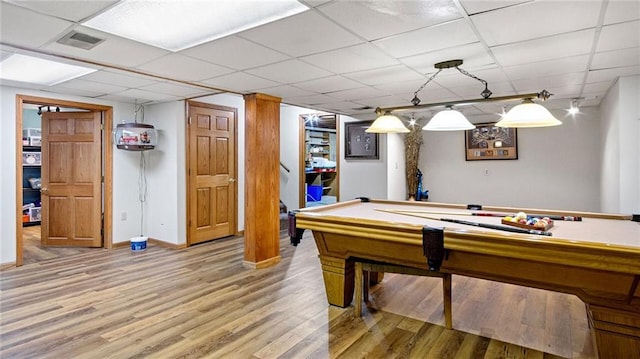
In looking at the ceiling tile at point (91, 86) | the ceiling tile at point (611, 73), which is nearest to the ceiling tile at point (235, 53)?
the ceiling tile at point (91, 86)

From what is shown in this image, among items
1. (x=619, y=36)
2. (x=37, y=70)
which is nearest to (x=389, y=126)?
(x=619, y=36)

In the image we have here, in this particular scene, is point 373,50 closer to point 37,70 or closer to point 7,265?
point 37,70

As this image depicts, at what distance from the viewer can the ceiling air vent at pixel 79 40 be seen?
2.53m

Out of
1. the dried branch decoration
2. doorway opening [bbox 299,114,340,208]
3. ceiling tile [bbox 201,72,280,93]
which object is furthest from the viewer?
doorway opening [bbox 299,114,340,208]

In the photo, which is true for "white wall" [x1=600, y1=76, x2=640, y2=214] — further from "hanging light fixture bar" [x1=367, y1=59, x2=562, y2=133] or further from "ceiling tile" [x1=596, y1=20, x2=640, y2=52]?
"ceiling tile" [x1=596, y1=20, x2=640, y2=52]

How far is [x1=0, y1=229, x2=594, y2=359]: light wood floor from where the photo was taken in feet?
8.26

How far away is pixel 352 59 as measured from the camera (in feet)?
9.84

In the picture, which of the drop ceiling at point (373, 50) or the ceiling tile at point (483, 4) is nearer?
the ceiling tile at point (483, 4)

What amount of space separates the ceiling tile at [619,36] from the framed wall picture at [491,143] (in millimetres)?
3538

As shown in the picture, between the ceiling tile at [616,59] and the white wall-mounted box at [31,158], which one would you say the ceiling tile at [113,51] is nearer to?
the ceiling tile at [616,59]

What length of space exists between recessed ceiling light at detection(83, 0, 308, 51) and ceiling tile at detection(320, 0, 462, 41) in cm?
24

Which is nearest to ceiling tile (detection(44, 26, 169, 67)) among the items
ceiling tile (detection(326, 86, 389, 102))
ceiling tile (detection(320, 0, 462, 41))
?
ceiling tile (detection(320, 0, 462, 41))

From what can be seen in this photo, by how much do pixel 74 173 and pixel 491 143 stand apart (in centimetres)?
672

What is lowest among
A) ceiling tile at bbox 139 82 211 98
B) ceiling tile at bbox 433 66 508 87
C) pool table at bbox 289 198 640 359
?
pool table at bbox 289 198 640 359
